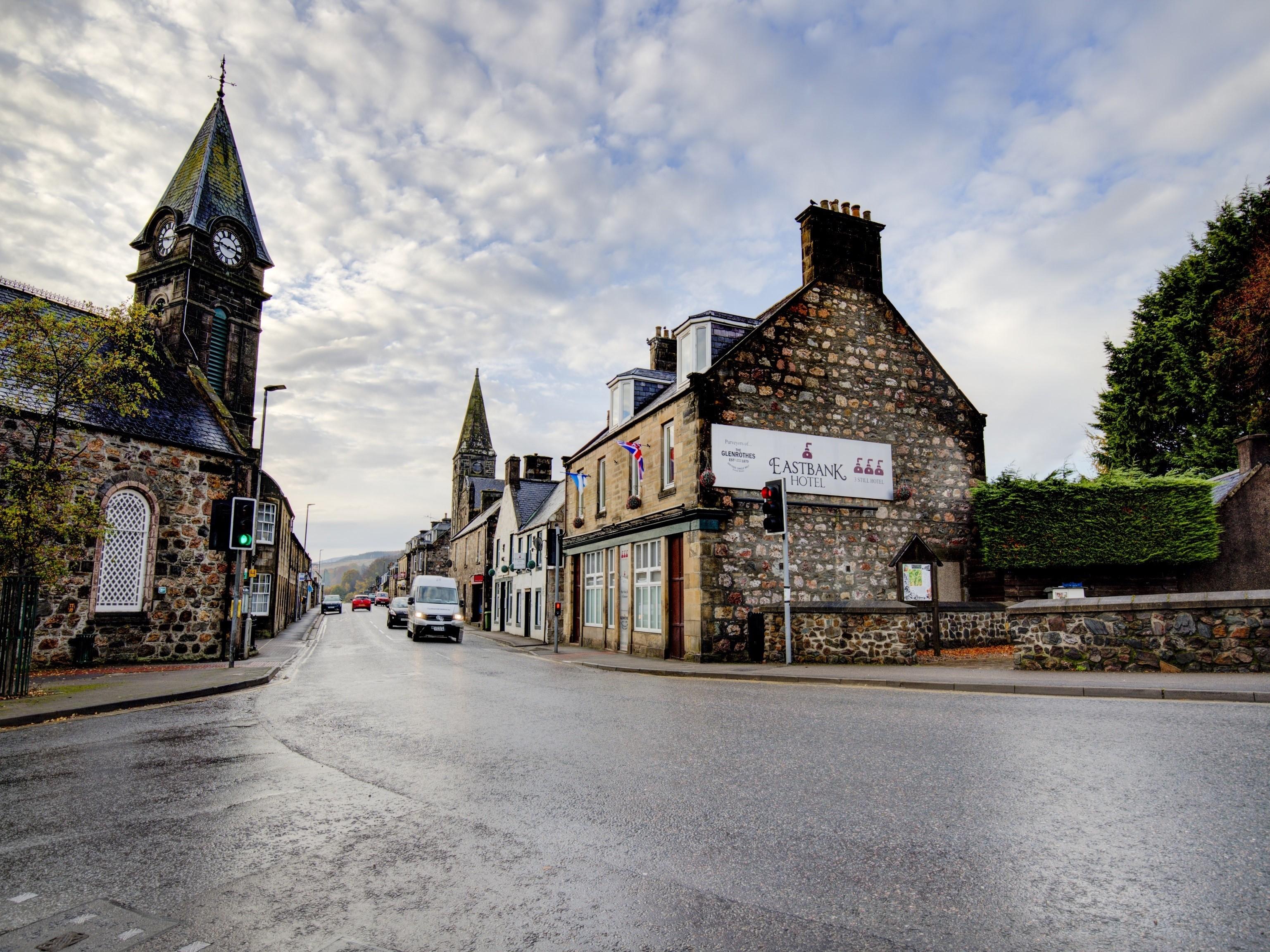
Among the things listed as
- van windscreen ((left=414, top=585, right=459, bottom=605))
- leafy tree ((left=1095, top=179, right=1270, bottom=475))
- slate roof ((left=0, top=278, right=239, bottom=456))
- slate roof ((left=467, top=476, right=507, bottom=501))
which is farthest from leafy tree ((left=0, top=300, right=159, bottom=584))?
slate roof ((left=467, top=476, right=507, bottom=501))

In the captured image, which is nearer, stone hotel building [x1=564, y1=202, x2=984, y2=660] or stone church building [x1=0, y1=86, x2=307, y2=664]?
stone church building [x1=0, y1=86, x2=307, y2=664]

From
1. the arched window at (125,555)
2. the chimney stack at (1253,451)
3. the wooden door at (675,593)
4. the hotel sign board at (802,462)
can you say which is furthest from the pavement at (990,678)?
the chimney stack at (1253,451)

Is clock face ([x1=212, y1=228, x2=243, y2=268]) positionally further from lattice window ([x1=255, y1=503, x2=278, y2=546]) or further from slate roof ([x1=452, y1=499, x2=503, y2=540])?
slate roof ([x1=452, y1=499, x2=503, y2=540])

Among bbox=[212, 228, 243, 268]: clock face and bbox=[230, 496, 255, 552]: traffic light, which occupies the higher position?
bbox=[212, 228, 243, 268]: clock face

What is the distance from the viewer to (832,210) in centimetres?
2238

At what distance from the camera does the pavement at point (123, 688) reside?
10727 mm

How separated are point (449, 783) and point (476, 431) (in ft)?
249

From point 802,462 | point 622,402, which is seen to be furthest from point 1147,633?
point 622,402

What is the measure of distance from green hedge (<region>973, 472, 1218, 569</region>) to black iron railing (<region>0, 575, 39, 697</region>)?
22.6 meters

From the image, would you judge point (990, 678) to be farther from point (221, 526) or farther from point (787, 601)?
point (221, 526)

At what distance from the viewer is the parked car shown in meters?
42.2

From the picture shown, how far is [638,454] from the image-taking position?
23.9 meters

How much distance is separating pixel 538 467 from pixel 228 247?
71.9 ft

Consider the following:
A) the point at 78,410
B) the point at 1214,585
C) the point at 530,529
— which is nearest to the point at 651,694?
the point at 78,410
